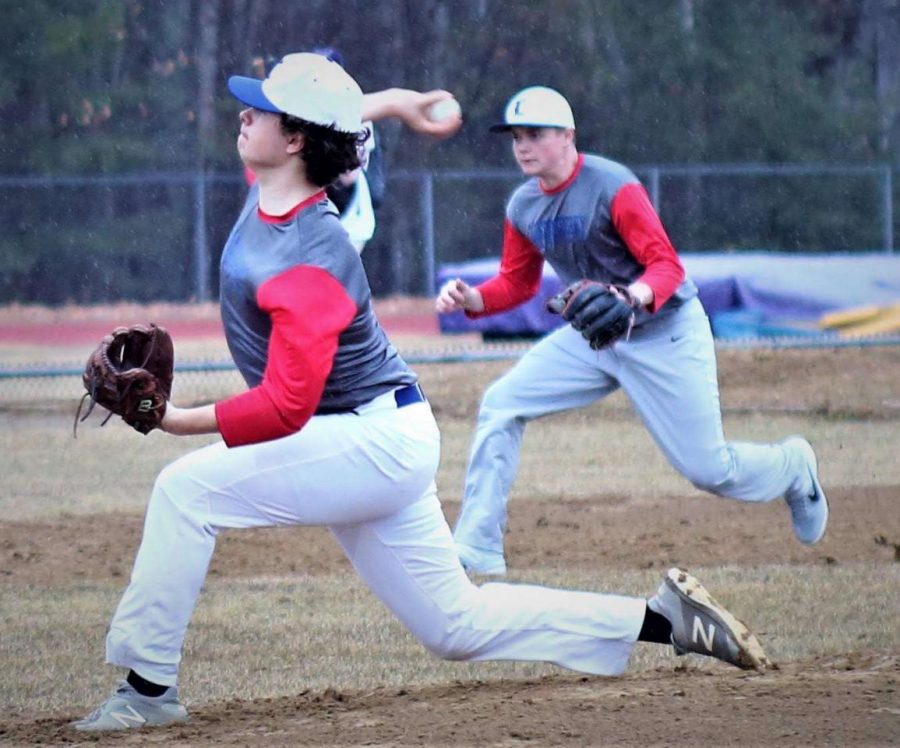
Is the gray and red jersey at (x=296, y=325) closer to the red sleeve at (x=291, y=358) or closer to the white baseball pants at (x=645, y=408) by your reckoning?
the red sleeve at (x=291, y=358)

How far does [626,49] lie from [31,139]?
385 inches

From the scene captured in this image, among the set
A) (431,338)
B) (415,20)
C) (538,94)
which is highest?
(415,20)

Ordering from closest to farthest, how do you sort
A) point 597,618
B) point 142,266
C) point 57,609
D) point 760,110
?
point 597,618 → point 57,609 → point 142,266 → point 760,110

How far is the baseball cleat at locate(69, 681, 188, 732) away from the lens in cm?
431

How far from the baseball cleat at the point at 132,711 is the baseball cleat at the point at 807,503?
10.6 ft

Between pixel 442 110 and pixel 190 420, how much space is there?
2586 mm

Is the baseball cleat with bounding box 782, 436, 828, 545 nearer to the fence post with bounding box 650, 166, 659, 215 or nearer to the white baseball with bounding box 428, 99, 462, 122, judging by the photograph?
the white baseball with bounding box 428, 99, 462, 122

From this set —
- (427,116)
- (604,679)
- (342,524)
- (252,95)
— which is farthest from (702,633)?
(427,116)

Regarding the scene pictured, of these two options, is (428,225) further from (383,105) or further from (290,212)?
(290,212)

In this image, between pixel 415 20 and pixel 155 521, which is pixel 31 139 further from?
pixel 155 521

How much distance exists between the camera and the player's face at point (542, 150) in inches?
254

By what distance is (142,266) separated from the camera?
24.4 m

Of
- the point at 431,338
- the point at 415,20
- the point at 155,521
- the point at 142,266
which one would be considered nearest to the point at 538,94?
the point at 155,521

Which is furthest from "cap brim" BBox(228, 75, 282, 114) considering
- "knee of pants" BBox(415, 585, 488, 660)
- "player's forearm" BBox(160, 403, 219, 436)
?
"knee of pants" BBox(415, 585, 488, 660)
